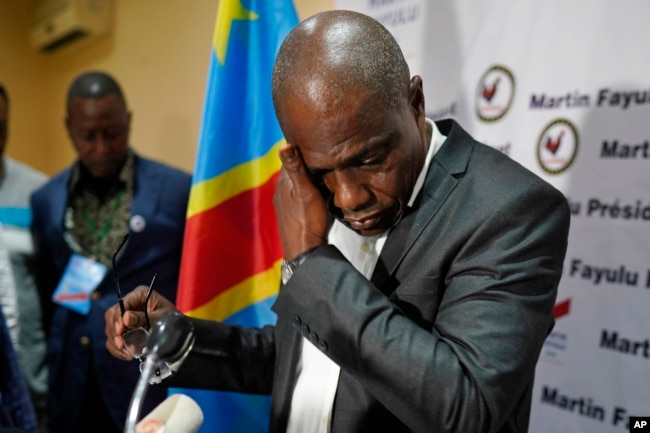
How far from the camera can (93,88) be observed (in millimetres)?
2100

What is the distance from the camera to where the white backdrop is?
138cm

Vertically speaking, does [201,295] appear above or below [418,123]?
below

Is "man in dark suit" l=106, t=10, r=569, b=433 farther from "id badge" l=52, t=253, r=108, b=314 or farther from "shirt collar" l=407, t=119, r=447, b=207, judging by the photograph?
"id badge" l=52, t=253, r=108, b=314

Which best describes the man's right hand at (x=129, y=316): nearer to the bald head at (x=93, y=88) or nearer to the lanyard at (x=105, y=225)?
the lanyard at (x=105, y=225)

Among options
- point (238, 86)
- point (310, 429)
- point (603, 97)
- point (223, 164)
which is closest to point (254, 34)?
point (238, 86)

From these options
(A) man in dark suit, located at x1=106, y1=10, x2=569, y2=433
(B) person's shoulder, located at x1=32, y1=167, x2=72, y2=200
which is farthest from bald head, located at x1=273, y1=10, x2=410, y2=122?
(B) person's shoulder, located at x1=32, y1=167, x2=72, y2=200

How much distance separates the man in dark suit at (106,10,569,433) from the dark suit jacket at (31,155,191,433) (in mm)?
1092

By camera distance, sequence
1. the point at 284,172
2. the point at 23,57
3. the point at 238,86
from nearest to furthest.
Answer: the point at 284,172
the point at 238,86
the point at 23,57

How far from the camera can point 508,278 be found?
776 millimetres

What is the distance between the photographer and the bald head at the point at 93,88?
2.09m

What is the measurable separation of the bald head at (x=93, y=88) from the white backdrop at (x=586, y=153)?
1337 millimetres

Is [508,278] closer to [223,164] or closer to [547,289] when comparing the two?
[547,289]

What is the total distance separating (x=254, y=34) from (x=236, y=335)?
2.90 feet

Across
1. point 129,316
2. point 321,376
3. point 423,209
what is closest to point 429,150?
point 423,209
